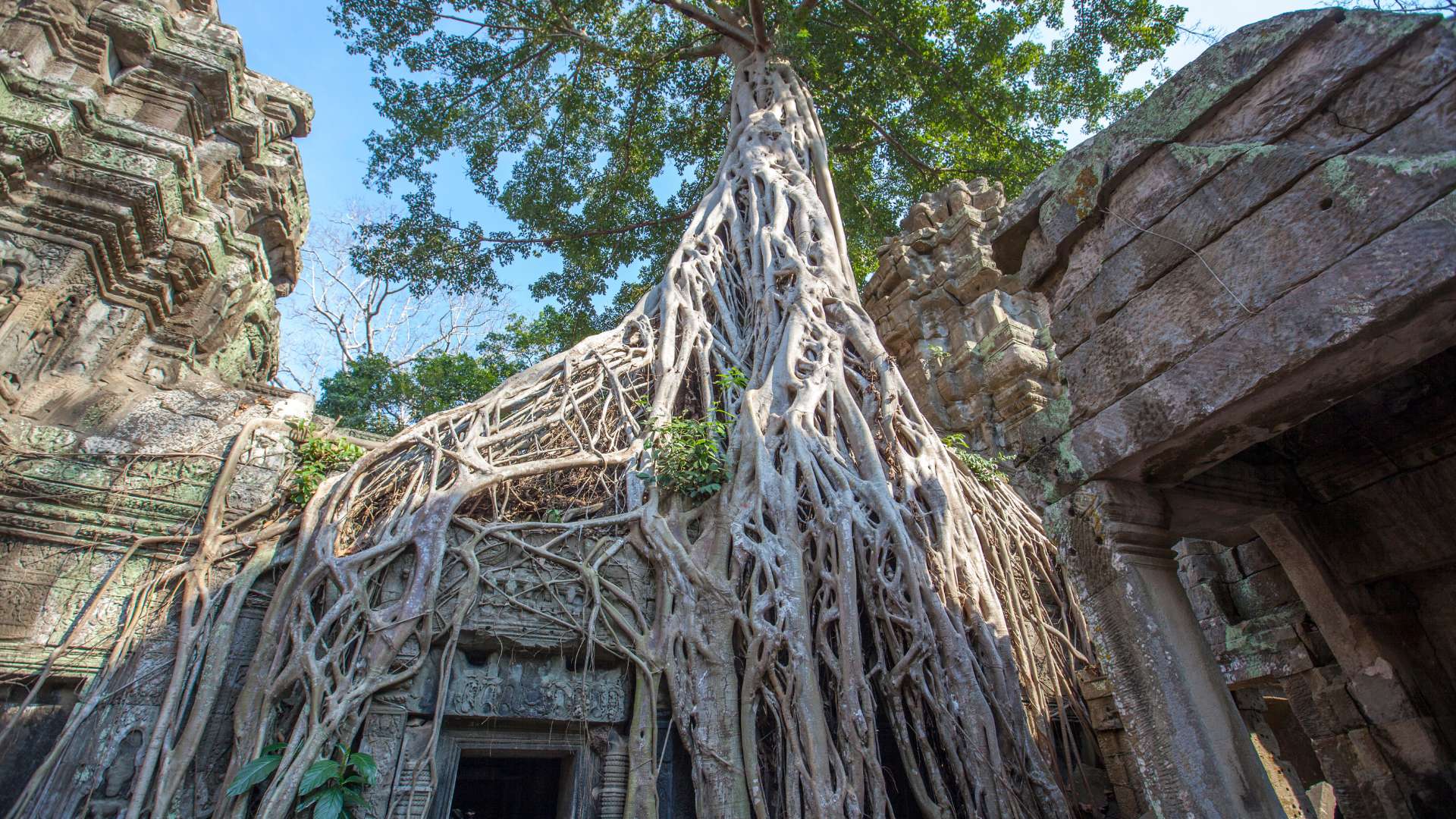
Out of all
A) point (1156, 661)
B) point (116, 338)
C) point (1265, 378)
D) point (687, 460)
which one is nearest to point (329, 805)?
point (687, 460)

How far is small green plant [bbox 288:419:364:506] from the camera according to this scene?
3.38 metres

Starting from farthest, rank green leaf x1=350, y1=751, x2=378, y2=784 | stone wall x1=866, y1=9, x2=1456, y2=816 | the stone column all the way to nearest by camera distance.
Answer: green leaf x1=350, y1=751, x2=378, y2=784 → the stone column → stone wall x1=866, y1=9, x2=1456, y2=816

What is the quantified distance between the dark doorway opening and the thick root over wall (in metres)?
2.82

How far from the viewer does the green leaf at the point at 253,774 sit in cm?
245

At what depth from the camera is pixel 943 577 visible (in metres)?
3.24

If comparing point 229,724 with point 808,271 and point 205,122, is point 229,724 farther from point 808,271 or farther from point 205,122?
point 205,122

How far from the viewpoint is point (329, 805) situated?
8.07ft

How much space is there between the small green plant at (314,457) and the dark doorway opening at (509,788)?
298 cm

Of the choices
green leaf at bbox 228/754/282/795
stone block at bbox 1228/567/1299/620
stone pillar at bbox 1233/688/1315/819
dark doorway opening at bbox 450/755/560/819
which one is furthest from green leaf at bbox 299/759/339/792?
stone pillar at bbox 1233/688/1315/819

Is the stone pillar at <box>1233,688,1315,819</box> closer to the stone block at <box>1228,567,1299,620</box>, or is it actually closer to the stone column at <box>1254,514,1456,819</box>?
the stone block at <box>1228,567,1299,620</box>

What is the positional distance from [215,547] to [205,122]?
3773 millimetres

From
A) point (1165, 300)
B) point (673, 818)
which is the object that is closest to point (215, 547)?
point (673, 818)

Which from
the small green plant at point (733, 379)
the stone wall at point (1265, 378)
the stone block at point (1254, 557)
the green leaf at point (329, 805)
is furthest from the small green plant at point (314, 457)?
the stone block at point (1254, 557)

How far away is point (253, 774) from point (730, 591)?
192 cm
